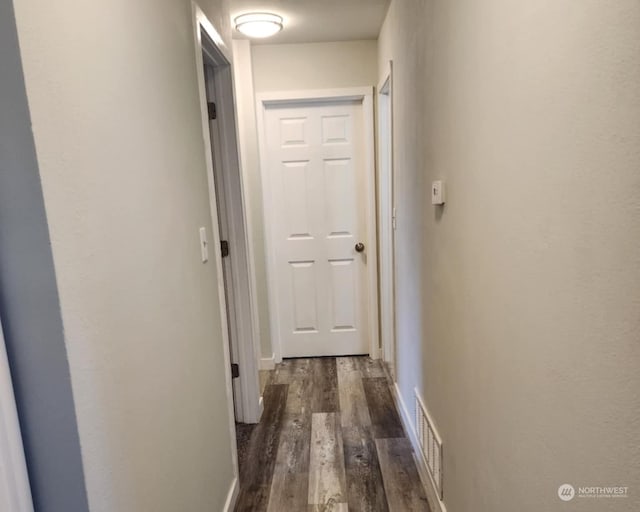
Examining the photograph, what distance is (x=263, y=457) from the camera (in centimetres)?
212

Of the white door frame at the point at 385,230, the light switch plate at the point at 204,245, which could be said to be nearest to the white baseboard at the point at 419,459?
the white door frame at the point at 385,230

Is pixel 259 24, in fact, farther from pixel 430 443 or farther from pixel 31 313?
pixel 430 443

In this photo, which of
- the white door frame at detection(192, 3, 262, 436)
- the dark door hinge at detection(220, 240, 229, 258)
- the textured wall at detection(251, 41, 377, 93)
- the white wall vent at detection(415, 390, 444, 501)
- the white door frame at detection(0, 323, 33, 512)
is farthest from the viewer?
the textured wall at detection(251, 41, 377, 93)

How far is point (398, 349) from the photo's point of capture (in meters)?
2.51

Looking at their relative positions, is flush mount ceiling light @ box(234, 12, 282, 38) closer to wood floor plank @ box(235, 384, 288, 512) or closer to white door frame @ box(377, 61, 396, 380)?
white door frame @ box(377, 61, 396, 380)

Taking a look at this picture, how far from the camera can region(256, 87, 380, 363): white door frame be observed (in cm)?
291

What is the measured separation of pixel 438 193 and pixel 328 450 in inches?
59.1

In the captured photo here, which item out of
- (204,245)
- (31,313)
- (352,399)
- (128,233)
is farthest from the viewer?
(352,399)

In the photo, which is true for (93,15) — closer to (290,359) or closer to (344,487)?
(344,487)

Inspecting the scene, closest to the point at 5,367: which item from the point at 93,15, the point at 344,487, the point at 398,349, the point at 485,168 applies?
the point at 93,15

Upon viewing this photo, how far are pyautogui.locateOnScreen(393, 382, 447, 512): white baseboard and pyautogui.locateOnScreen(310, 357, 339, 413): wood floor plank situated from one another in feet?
1.34

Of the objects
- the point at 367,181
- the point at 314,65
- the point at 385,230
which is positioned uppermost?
the point at 314,65

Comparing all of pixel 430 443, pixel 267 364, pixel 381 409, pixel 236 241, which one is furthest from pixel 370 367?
pixel 236 241

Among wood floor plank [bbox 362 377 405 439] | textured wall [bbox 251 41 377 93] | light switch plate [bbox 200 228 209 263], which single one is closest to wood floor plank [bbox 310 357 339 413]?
wood floor plank [bbox 362 377 405 439]
